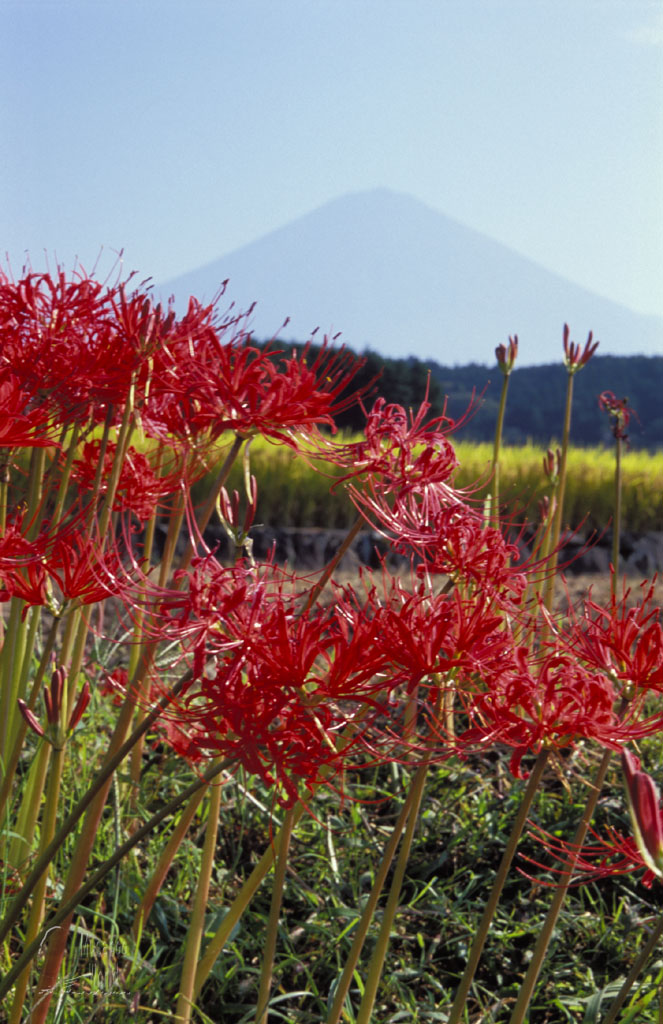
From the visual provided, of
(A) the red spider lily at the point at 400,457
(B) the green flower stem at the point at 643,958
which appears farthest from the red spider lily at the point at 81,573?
(B) the green flower stem at the point at 643,958

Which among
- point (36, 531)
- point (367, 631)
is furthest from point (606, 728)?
point (36, 531)

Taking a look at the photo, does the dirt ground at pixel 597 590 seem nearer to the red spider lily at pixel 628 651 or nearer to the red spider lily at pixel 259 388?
the red spider lily at pixel 259 388

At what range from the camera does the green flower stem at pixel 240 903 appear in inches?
53.4

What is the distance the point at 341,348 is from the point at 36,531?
734 mm

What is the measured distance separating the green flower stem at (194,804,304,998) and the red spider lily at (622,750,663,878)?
68cm

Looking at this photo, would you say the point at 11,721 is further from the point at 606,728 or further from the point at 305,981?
the point at 606,728

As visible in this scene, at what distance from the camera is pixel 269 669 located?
3.16ft

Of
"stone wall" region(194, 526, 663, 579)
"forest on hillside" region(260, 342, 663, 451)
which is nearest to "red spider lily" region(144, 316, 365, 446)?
"stone wall" region(194, 526, 663, 579)

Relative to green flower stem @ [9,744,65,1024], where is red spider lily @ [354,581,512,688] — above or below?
above

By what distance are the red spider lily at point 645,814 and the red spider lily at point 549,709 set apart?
27cm

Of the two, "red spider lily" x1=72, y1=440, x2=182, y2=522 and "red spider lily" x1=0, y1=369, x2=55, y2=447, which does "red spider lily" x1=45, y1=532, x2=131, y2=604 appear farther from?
"red spider lily" x1=72, y1=440, x2=182, y2=522

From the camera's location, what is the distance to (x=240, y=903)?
1417mm

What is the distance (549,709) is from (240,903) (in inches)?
27.0

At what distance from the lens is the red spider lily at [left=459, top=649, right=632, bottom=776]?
1.01 metres
